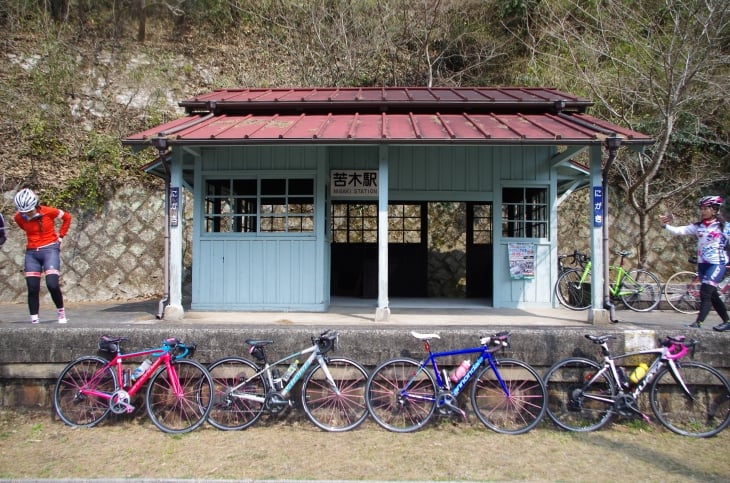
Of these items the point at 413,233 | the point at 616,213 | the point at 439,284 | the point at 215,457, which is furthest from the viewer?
the point at 439,284

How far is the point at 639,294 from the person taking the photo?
335 inches

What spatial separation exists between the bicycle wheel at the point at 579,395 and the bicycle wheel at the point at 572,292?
337 cm

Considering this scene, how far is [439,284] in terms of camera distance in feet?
44.3

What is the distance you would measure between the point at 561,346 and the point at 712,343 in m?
1.70

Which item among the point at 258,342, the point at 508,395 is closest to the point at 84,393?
the point at 258,342

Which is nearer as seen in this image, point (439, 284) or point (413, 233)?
point (413, 233)

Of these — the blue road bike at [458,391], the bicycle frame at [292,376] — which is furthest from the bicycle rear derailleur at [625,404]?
the bicycle frame at [292,376]

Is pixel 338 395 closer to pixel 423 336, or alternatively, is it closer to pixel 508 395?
pixel 423 336

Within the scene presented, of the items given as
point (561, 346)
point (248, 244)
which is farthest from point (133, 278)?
point (561, 346)

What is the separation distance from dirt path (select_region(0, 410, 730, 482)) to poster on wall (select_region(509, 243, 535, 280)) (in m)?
3.56

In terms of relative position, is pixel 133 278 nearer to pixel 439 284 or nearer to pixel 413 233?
pixel 413 233

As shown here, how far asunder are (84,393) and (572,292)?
25.6 feet

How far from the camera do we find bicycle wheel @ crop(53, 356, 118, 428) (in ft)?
16.8

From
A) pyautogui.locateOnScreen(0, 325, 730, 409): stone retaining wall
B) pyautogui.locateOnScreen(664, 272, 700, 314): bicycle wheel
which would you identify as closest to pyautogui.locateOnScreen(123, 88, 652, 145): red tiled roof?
pyautogui.locateOnScreen(0, 325, 730, 409): stone retaining wall
